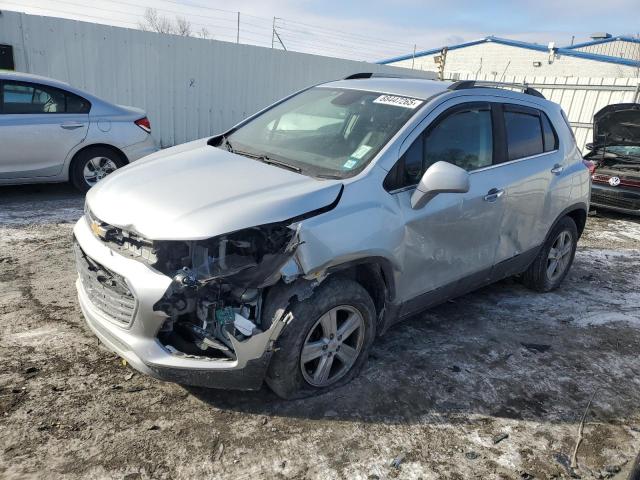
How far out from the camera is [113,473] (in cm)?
237

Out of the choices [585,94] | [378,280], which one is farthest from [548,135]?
[585,94]

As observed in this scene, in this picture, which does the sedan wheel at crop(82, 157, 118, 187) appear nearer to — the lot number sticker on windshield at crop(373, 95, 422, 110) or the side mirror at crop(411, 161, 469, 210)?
the lot number sticker on windshield at crop(373, 95, 422, 110)

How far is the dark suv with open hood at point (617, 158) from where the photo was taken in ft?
27.4

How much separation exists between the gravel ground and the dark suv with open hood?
16.6ft

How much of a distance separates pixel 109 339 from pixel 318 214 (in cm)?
133

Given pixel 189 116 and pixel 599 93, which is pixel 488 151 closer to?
pixel 189 116

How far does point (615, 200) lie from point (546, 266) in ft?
15.4

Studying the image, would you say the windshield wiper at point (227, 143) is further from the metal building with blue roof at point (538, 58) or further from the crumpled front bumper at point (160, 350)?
the metal building with blue roof at point (538, 58)

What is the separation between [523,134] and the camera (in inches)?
166

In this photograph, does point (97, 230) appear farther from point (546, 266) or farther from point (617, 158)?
point (617, 158)

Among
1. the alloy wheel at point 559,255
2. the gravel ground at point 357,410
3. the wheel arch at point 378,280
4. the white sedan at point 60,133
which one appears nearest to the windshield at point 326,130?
the wheel arch at point 378,280

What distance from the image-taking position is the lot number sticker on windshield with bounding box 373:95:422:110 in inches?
136

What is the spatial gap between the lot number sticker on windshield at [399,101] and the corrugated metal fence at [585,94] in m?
11.4

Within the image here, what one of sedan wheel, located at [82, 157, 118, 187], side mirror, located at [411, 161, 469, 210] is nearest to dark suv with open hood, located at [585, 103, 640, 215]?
side mirror, located at [411, 161, 469, 210]
